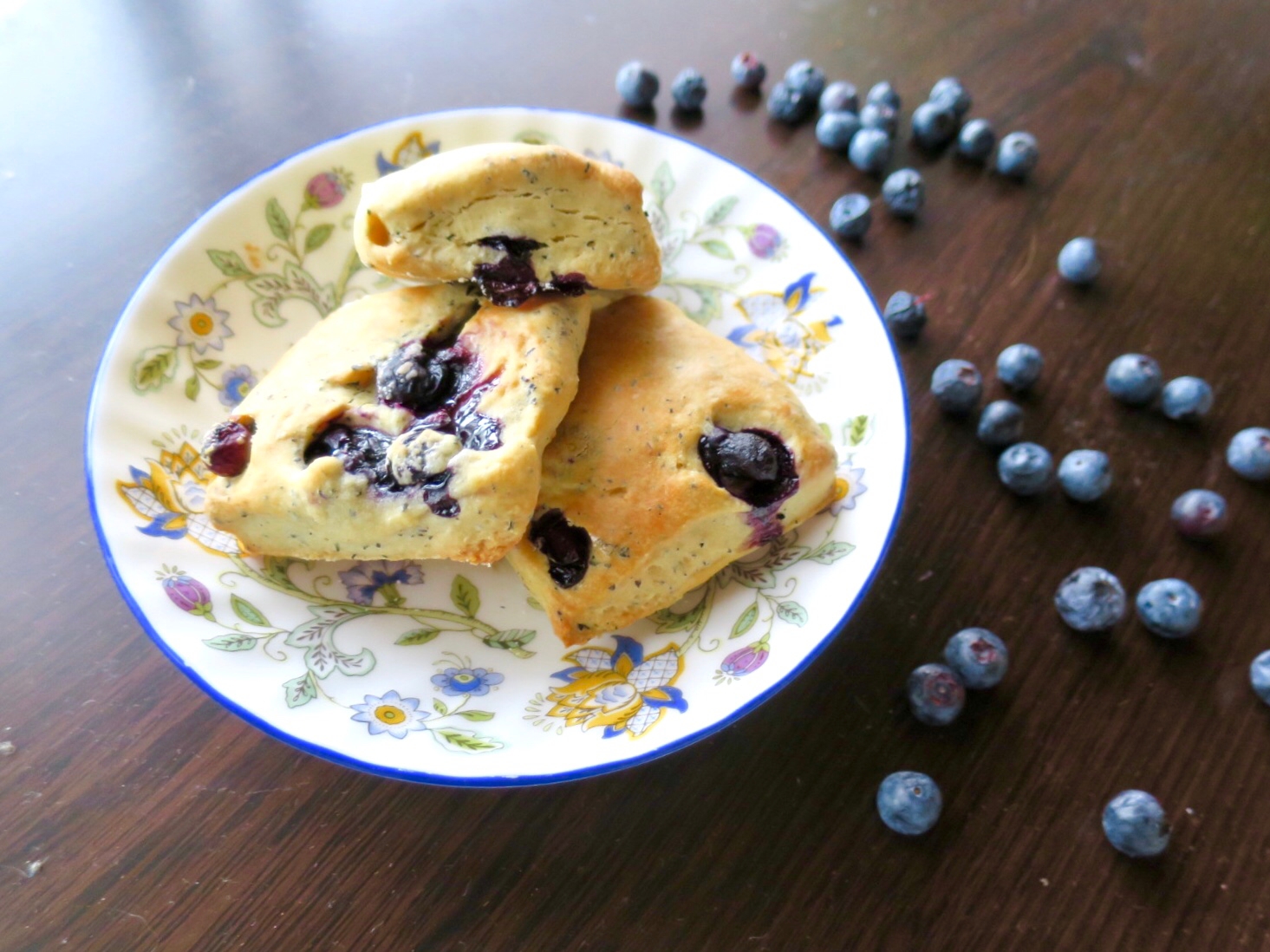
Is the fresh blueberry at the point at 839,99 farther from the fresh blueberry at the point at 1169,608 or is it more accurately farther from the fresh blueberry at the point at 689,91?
the fresh blueberry at the point at 1169,608

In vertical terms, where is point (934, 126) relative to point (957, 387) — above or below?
above

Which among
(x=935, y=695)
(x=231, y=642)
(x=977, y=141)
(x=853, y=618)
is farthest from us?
(x=977, y=141)

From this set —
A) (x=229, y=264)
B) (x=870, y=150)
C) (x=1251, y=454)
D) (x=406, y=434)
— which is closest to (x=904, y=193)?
(x=870, y=150)

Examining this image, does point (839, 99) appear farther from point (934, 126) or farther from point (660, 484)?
point (660, 484)

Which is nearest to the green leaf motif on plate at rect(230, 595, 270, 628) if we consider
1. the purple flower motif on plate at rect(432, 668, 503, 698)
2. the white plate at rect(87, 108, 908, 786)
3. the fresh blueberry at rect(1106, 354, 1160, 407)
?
the white plate at rect(87, 108, 908, 786)

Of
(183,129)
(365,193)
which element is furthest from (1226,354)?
(183,129)

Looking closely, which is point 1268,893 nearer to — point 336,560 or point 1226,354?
point 1226,354
